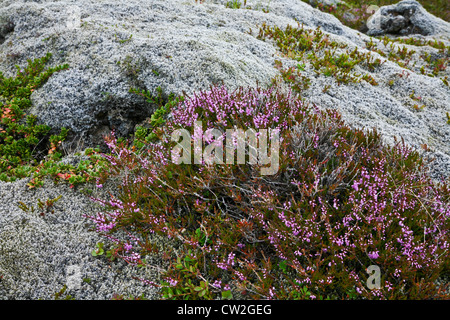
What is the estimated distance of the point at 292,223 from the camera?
2.89 m

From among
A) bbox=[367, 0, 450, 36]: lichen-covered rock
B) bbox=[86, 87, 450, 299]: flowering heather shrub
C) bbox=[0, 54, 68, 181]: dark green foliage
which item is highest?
→ bbox=[367, 0, 450, 36]: lichen-covered rock

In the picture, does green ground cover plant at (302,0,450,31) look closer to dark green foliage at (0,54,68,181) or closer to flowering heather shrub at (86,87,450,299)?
flowering heather shrub at (86,87,450,299)

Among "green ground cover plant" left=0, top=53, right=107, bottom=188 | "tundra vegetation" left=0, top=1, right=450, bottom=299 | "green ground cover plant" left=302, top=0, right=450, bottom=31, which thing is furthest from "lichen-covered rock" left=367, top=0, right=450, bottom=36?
"green ground cover plant" left=0, top=53, right=107, bottom=188

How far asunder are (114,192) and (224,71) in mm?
2881

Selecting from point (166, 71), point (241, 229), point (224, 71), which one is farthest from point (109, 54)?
point (241, 229)

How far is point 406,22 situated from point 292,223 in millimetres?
12980

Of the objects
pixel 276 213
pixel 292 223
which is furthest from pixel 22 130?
pixel 292 223

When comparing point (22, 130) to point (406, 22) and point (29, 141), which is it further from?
point (406, 22)

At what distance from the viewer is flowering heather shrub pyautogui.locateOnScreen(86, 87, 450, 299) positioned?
9.05ft

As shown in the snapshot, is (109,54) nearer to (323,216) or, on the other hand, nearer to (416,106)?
(323,216)

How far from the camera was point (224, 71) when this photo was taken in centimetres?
543

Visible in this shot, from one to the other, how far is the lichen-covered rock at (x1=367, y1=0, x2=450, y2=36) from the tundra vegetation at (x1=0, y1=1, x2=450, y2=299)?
10439 millimetres
